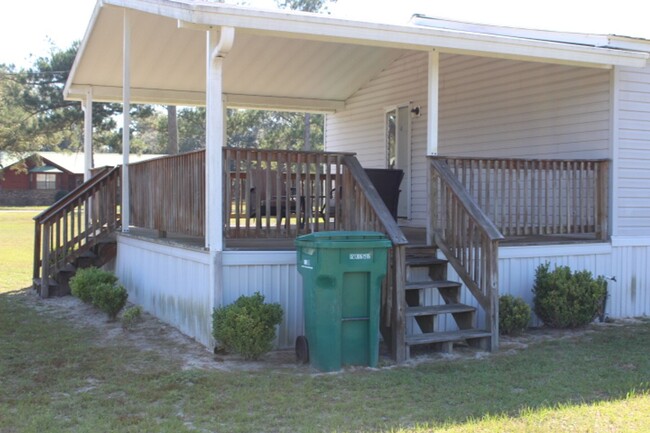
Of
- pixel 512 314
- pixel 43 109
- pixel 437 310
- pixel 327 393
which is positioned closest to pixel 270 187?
pixel 437 310

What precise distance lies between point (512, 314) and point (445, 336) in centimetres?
110

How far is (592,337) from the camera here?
739 centimetres

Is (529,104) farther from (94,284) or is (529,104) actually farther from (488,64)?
(94,284)

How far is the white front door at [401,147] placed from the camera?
1138 cm

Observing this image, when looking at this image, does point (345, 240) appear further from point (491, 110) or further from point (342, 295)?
point (491, 110)

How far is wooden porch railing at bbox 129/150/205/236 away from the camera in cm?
714

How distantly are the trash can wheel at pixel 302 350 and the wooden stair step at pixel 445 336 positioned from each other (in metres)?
0.95

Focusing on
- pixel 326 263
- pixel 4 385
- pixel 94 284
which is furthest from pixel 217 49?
pixel 94 284

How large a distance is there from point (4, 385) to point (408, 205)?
285 inches

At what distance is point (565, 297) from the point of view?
764 cm

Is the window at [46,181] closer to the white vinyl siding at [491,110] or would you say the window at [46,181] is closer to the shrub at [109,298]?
the white vinyl siding at [491,110]

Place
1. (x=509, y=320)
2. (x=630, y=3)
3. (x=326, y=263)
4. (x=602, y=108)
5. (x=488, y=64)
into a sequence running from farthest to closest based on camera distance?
(x=630, y=3)
(x=488, y=64)
(x=602, y=108)
(x=509, y=320)
(x=326, y=263)

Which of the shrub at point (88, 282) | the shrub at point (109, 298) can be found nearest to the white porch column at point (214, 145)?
the shrub at point (109, 298)

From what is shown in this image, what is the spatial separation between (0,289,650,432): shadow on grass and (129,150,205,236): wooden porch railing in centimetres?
160
